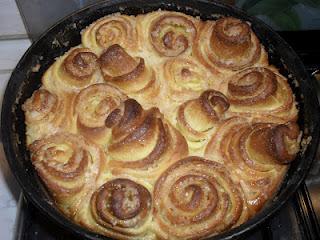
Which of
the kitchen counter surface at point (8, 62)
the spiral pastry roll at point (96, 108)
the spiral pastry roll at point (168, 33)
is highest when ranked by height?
the spiral pastry roll at point (168, 33)

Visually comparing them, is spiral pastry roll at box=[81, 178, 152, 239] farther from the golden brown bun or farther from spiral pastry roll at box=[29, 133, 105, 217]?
the golden brown bun

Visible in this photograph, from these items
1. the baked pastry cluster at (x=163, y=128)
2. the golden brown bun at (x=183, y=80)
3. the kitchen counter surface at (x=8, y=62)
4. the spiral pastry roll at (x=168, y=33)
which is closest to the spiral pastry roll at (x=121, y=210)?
the baked pastry cluster at (x=163, y=128)

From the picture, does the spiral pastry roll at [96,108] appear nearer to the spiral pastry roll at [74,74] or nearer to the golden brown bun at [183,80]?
the spiral pastry roll at [74,74]

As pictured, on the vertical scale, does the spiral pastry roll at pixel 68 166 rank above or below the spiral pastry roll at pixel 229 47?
below

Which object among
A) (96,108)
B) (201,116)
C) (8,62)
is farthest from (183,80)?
(8,62)

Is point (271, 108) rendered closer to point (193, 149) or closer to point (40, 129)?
point (193, 149)

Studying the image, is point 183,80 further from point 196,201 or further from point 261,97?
point 196,201

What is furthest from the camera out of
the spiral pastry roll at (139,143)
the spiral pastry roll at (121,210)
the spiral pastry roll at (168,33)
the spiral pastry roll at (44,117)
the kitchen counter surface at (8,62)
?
the kitchen counter surface at (8,62)
